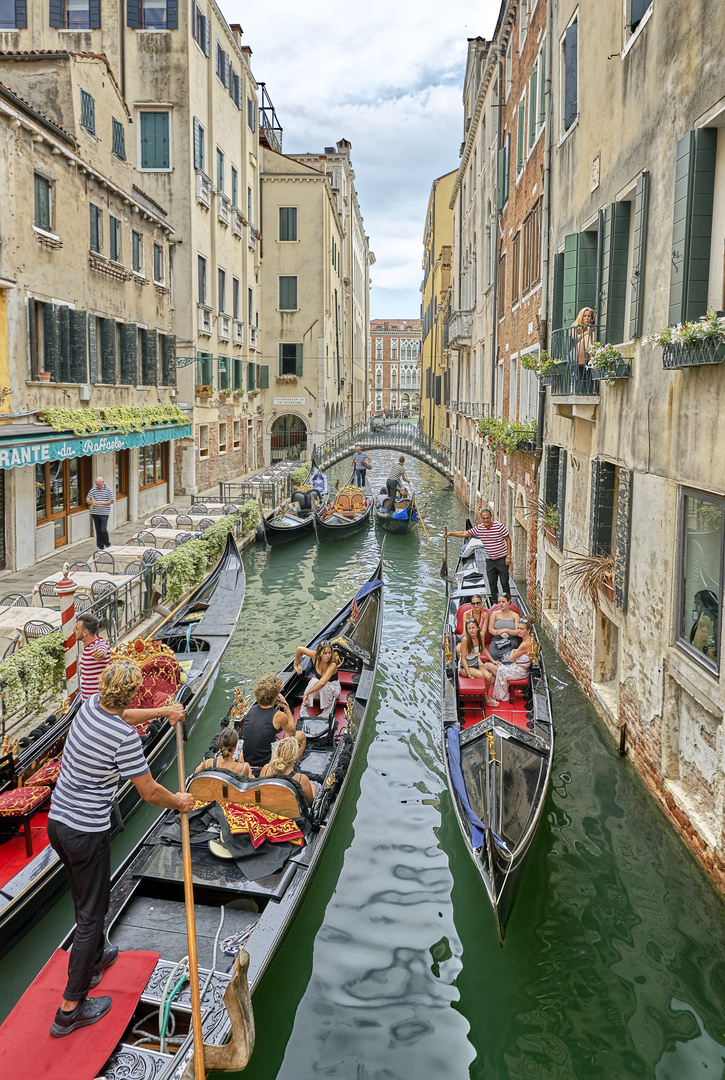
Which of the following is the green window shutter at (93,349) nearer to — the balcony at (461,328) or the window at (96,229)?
the window at (96,229)

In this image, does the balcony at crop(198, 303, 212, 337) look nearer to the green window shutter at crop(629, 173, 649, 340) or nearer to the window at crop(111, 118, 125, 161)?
the window at crop(111, 118, 125, 161)

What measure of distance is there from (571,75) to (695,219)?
4908 millimetres

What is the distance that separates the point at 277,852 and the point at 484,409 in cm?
1493

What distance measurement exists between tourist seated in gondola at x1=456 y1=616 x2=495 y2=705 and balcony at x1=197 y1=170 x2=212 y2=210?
612 inches

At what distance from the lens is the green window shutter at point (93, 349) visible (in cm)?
1328

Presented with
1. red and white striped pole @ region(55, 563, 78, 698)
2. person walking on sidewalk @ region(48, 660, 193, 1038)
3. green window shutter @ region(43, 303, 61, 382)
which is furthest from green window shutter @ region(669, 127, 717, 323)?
green window shutter @ region(43, 303, 61, 382)

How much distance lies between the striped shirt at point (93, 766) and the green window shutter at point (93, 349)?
35.9 ft

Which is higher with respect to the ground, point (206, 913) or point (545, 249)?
point (545, 249)

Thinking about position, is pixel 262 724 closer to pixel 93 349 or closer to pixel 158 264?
pixel 93 349

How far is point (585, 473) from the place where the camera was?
324 inches

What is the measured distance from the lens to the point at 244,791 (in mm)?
4719

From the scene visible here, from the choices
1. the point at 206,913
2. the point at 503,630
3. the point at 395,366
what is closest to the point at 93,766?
the point at 206,913

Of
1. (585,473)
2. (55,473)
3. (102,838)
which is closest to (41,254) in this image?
(55,473)

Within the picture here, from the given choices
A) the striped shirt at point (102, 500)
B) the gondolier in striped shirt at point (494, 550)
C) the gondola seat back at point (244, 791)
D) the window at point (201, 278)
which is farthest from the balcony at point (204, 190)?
the gondola seat back at point (244, 791)
